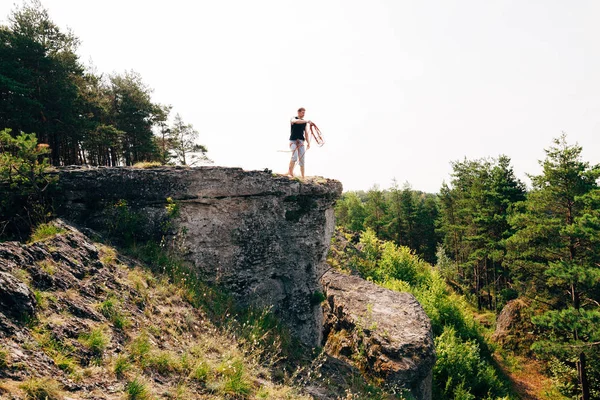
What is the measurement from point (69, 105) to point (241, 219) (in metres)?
13.7

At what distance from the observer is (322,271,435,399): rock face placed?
8977mm

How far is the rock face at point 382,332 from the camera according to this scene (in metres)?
8.98

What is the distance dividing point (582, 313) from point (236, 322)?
56.2ft

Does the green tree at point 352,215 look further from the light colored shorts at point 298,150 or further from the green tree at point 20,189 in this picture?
the green tree at point 20,189

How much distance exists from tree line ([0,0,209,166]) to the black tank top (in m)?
12.5

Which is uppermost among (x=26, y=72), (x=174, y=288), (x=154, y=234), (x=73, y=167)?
(x=26, y=72)

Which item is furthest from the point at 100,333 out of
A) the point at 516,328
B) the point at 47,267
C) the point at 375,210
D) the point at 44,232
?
the point at 375,210

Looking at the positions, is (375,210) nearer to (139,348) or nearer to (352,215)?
(352,215)

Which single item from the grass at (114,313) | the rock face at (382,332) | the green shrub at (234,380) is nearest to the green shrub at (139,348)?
the grass at (114,313)

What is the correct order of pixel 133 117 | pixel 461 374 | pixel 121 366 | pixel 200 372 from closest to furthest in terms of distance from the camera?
pixel 121 366 → pixel 200 372 → pixel 461 374 → pixel 133 117

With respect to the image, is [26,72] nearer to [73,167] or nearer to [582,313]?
[73,167]

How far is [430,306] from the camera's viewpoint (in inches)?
765

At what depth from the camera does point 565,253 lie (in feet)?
60.4

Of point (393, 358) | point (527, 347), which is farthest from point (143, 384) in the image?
point (527, 347)
